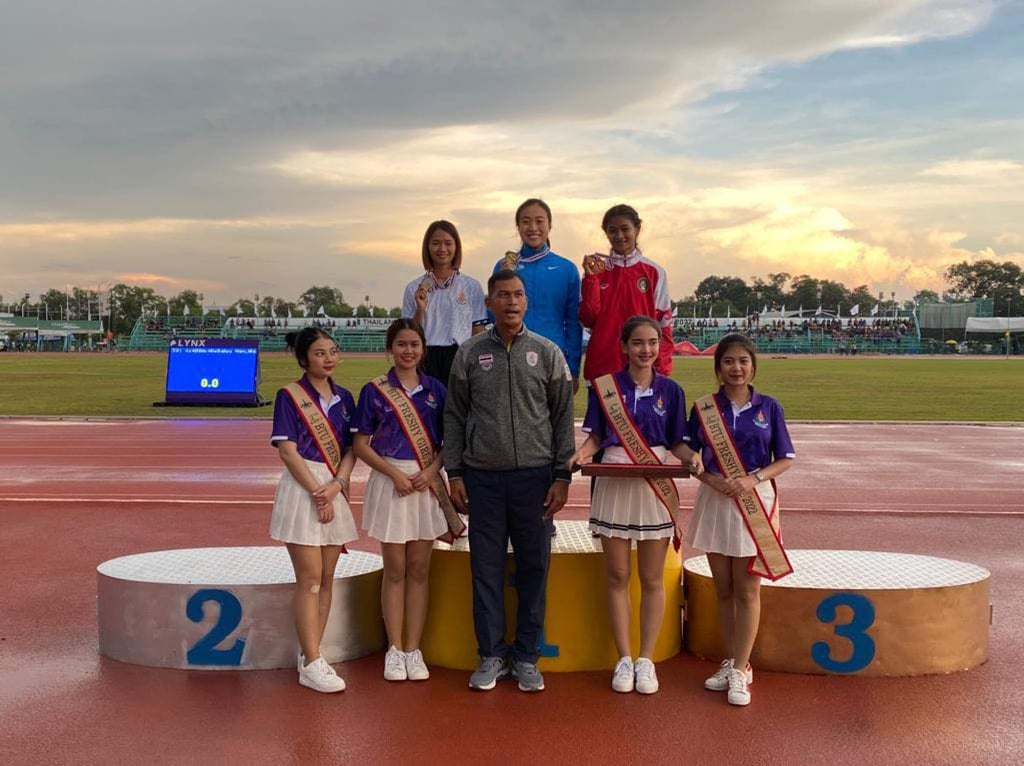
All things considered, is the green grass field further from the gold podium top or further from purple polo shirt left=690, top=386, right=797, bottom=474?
purple polo shirt left=690, top=386, right=797, bottom=474

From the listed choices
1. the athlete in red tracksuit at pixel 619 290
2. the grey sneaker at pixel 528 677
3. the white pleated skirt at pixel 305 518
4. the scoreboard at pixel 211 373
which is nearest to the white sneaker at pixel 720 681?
the grey sneaker at pixel 528 677

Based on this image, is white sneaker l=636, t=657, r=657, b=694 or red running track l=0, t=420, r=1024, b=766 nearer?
red running track l=0, t=420, r=1024, b=766

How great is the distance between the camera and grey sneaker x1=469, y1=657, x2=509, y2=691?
183 inches

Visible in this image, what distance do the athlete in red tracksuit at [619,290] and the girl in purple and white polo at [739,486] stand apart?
0.60 m

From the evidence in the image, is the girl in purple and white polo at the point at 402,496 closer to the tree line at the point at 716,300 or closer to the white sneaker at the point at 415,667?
the white sneaker at the point at 415,667

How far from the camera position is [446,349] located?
566cm

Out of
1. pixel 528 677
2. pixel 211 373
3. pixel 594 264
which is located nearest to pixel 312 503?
pixel 528 677

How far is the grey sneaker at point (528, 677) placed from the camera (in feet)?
15.3

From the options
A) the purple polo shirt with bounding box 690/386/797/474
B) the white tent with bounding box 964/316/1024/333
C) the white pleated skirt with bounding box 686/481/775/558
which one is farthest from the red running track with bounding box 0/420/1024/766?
the white tent with bounding box 964/316/1024/333

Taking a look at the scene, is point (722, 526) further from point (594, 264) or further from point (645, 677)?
point (594, 264)

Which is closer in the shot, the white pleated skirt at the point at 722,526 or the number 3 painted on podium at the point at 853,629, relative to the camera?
the white pleated skirt at the point at 722,526

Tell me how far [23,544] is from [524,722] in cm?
528

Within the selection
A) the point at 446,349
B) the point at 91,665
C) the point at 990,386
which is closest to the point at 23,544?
the point at 91,665

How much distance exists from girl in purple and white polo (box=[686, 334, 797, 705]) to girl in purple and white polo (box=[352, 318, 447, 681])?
1237mm
